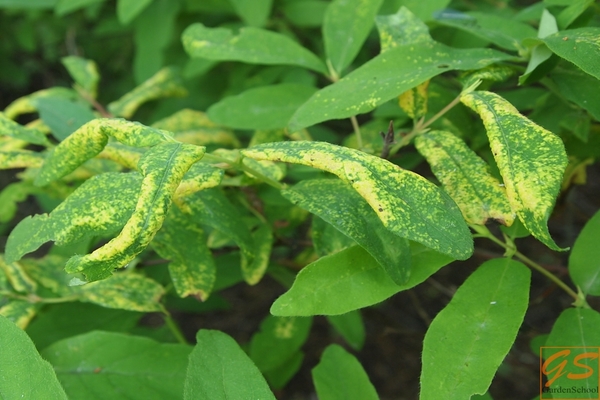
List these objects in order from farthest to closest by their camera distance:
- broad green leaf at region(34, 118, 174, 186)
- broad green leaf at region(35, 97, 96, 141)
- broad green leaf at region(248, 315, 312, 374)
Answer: broad green leaf at region(248, 315, 312, 374), broad green leaf at region(35, 97, 96, 141), broad green leaf at region(34, 118, 174, 186)

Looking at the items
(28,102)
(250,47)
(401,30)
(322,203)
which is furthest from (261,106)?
(28,102)

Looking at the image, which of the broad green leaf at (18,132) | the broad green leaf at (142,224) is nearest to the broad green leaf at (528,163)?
the broad green leaf at (142,224)

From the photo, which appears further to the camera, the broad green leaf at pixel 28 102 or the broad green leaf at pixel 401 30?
the broad green leaf at pixel 28 102

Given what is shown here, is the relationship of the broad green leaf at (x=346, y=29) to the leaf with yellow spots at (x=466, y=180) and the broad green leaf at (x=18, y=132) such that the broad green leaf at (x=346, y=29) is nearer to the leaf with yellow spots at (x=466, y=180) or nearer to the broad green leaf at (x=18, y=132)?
the leaf with yellow spots at (x=466, y=180)

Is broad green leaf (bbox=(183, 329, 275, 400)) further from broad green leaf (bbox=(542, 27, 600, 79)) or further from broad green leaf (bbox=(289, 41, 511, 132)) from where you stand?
broad green leaf (bbox=(542, 27, 600, 79))

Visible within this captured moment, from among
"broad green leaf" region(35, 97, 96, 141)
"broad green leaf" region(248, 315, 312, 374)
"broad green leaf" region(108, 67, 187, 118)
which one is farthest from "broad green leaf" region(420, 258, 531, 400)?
"broad green leaf" region(108, 67, 187, 118)

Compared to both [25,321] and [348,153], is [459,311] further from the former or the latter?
[25,321]
